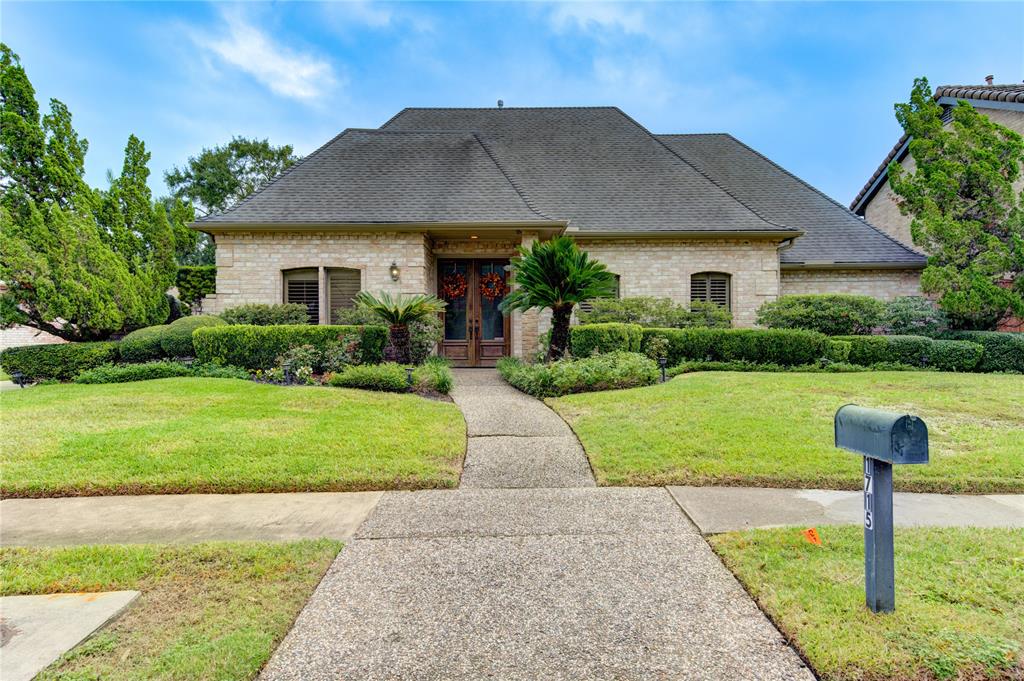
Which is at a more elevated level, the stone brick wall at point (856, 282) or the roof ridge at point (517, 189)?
the roof ridge at point (517, 189)

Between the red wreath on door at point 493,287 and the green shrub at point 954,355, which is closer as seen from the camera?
the green shrub at point 954,355

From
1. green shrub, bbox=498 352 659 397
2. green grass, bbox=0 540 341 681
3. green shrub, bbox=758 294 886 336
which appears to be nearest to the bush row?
green shrub, bbox=498 352 659 397

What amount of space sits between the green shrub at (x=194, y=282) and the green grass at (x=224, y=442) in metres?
7.36

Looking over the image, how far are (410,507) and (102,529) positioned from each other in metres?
2.13

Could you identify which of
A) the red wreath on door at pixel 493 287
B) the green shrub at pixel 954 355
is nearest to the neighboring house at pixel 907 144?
the green shrub at pixel 954 355

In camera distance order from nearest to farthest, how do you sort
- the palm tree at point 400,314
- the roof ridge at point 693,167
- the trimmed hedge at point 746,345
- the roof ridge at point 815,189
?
the palm tree at point 400,314, the trimmed hedge at point 746,345, the roof ridge at point 693,167, the roof ridge at point 815,189

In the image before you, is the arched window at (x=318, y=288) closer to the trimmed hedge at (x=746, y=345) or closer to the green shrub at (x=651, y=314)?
the green shrub at (x=651, y=314)

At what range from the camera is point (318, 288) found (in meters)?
12.3

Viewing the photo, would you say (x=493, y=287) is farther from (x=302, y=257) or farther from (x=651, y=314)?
(x=302, y=257)

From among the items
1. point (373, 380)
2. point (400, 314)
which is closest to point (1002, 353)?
point (400, 314)

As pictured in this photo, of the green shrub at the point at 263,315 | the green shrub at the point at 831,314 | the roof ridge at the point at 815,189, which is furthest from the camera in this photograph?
the roof ridge at the point at 815,189

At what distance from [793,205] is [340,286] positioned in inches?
543

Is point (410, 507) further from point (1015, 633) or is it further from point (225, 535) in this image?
point (1015, 633)

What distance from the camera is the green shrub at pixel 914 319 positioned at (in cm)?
1194
